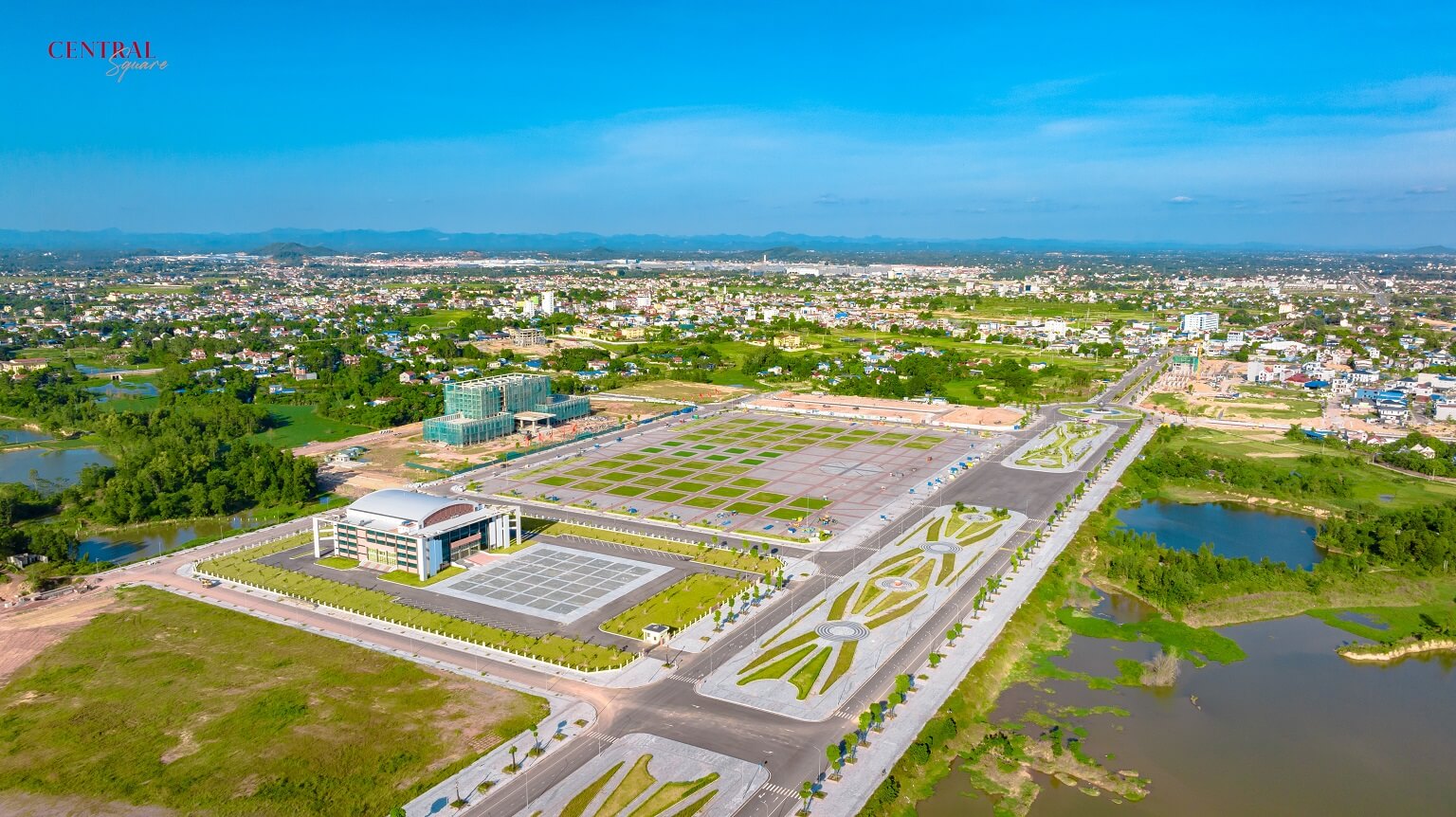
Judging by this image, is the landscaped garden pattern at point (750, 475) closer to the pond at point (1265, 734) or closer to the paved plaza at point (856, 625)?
the paved plaza at point (856, 625)

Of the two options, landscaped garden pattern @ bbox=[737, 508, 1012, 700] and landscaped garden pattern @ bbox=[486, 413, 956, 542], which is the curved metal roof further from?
landscaped garden pattern @ bbox=[737, 508, 1012, 700]

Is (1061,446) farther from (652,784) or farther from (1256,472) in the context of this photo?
(652,784)

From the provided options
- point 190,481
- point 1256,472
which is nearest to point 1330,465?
point 1256,472

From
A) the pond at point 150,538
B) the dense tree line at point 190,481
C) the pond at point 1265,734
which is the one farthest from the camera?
the dense tree line at point 190,481

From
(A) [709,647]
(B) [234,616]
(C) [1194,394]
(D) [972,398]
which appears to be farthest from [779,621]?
(C) [1194,394]

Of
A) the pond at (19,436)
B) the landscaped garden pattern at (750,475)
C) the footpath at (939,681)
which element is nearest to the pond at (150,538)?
the landscaped garden pattern at (750,475)

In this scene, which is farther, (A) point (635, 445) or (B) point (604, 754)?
(A) point (635, 445)

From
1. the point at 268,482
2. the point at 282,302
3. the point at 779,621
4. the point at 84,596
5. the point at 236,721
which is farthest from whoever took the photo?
the point at 282,302

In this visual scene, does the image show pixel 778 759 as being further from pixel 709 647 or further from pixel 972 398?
pixel 972 398
